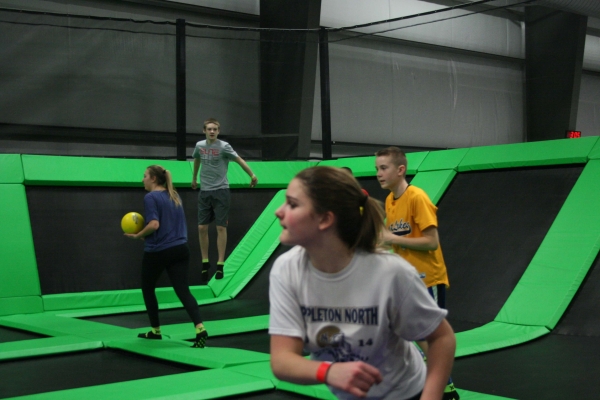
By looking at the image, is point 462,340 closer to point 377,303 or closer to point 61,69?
point 377,303

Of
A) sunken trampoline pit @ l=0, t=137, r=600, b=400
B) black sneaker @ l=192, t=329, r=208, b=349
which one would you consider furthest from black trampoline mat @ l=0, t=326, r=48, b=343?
black sneaker @ l=192, t=329, r=208, b=349

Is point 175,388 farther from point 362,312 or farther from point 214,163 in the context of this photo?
point 214,163

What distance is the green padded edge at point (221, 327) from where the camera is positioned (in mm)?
6133

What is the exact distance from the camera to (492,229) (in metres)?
7.29

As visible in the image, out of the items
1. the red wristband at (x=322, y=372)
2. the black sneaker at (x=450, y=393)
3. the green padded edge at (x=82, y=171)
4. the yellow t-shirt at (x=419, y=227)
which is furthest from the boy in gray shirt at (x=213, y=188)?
the red wristband at (x=322, y=372)

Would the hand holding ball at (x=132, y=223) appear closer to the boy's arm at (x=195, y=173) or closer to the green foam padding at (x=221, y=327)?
the green foam padding at (x=221, y=327)

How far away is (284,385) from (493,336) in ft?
6.99

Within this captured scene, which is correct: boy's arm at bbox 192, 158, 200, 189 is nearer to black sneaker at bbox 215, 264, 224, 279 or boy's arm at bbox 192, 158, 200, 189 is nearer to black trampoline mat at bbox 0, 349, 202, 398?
black sneaker at bbox 215, 264, 224, 279

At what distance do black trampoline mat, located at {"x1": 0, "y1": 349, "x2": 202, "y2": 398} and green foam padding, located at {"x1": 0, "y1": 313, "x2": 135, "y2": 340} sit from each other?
48 cm

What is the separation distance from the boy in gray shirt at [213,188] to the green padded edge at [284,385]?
10.7 ft

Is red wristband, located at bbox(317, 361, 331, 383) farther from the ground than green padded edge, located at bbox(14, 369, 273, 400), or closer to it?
farther from the ground

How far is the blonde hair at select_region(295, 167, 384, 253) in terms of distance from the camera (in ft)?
6.05

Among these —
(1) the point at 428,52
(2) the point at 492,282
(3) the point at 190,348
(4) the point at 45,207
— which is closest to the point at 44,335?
(3) the point at 190,348

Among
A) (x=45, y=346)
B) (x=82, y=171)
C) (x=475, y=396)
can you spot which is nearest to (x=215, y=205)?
(x=82, y=171)
